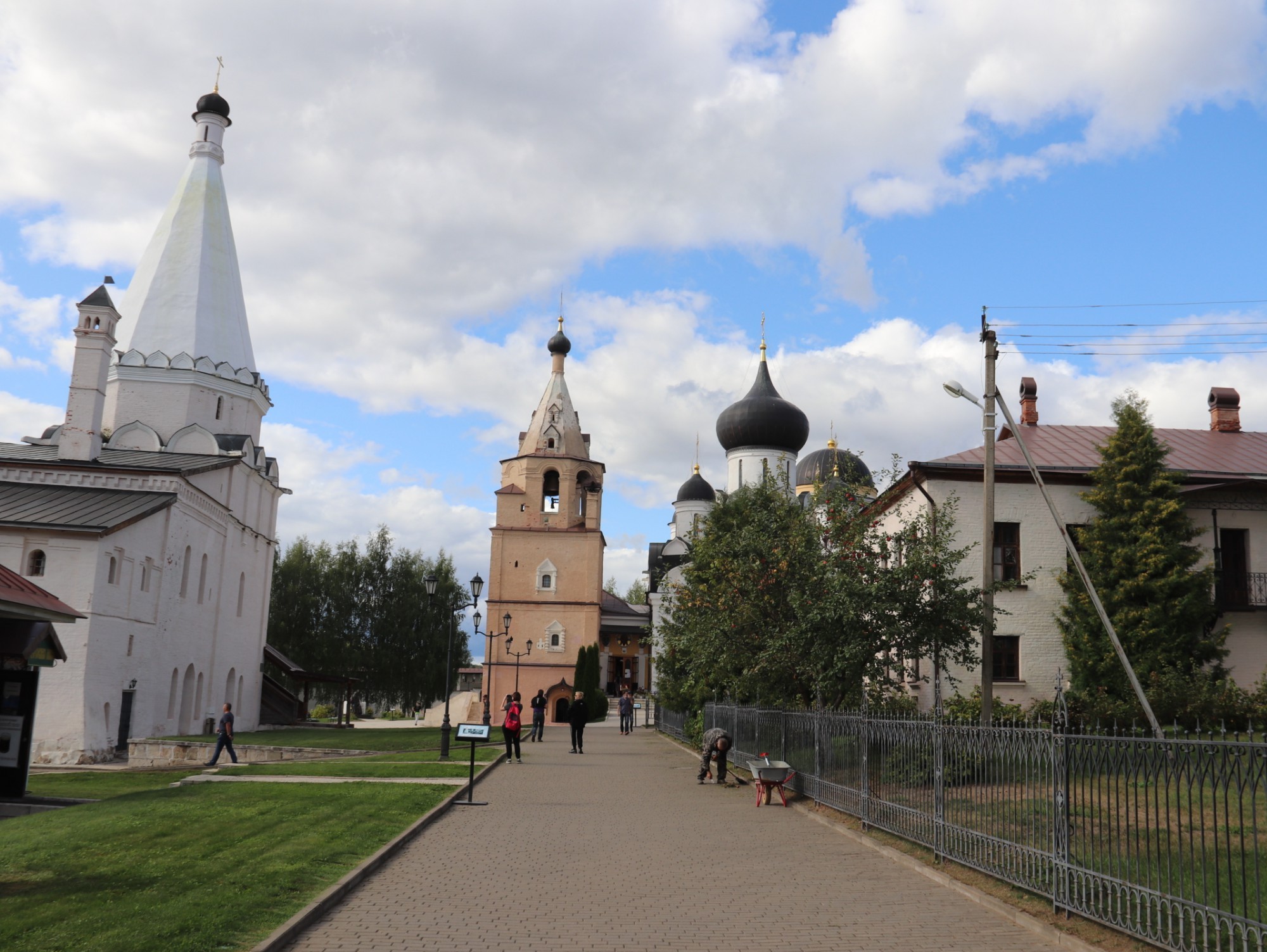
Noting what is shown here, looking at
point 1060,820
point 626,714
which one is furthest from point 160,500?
point 1060,820

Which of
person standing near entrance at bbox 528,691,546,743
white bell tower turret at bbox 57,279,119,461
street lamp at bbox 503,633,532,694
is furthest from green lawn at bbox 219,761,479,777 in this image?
street lamp at bbox 503,633,532,694

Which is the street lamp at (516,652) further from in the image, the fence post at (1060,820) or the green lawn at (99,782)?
the fence post at (1060,820)

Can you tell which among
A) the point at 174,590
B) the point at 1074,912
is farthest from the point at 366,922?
the point at 174,590

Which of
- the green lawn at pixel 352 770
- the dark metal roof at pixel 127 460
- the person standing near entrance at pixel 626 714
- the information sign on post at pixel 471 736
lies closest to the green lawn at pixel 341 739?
the green lawn at pixel 352 770

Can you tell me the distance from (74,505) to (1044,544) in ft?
80.9

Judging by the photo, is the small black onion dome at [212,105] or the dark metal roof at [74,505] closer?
the dark metal roof at [74,505]

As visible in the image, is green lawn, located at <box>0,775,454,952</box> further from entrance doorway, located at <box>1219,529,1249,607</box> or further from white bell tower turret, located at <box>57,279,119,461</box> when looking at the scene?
entrance doorway, located at <box>1219,529,1249,607</box>

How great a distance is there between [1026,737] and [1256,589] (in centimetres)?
1962

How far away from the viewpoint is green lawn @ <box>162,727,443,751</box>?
1056 inches

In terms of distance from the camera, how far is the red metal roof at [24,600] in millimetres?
10273

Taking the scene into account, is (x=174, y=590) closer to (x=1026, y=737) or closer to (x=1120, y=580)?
(x=1120, y=580)

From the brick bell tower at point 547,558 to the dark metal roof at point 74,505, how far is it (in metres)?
23.2

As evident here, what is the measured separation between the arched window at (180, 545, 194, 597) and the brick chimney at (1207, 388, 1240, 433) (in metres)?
30.8

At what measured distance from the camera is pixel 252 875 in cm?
855
